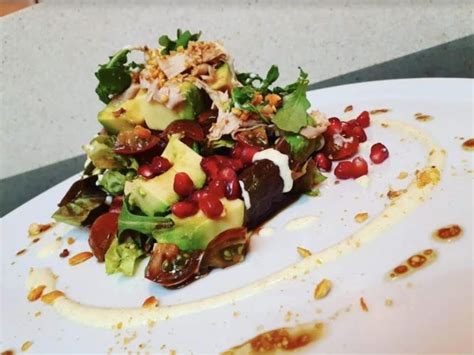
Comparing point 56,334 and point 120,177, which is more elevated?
point 120,177

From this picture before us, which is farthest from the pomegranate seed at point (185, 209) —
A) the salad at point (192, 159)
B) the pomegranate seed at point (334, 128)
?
the pomegranate seed at point (334, 128)

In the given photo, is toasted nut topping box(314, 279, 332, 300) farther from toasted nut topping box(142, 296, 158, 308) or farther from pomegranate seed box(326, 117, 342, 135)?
pomegranate seed box(326, 117, 342, 135)

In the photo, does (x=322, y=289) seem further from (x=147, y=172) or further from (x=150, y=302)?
(x=147, y=172)

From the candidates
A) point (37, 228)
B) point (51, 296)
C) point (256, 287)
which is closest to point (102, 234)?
point (51, 296)

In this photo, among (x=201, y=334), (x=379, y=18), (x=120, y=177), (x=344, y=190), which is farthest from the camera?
(x=379, y=18)

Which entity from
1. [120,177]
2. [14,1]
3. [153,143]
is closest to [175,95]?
[153,143]

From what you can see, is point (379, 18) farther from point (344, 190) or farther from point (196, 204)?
point (196, 204)

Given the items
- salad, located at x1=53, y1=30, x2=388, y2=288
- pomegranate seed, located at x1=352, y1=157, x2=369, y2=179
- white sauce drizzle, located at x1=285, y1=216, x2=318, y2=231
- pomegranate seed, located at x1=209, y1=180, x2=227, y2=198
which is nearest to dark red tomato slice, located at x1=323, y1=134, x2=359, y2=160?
salad, located at x1=53, y1=30, x2=388, y2=288
